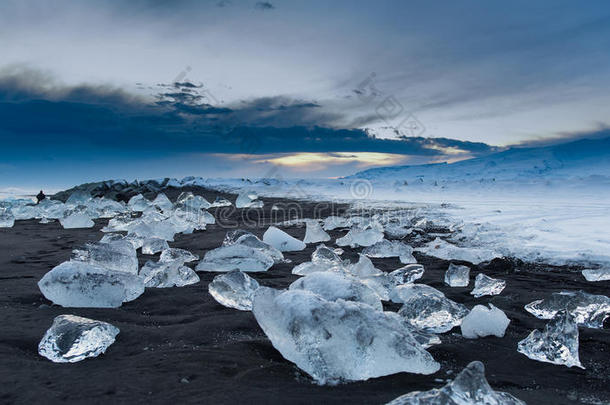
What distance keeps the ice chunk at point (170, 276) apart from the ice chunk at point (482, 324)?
1686mm

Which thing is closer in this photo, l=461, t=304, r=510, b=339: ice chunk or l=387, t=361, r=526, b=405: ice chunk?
l=387, t=361, r=526, b=405: ice chunk

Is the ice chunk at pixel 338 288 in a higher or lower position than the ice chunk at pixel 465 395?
higher

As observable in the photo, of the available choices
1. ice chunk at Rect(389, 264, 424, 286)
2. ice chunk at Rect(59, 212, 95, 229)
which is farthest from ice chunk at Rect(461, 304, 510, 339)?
ice chunk at Rect(59, 212, 95, 229)

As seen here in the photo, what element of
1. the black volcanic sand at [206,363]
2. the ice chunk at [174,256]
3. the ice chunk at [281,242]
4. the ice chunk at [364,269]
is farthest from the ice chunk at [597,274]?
the ice chunk at [174,256]

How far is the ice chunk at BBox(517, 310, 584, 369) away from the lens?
5.27ft

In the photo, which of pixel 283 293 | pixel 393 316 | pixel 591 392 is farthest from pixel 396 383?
pixel 591 392

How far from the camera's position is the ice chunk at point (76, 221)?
6.17m

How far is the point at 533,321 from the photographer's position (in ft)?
6.92

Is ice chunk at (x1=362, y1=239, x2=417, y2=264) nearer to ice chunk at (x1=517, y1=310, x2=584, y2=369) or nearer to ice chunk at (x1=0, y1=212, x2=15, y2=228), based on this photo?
ice chunk at (x1=517, y1=310, x2=584, y2=369)

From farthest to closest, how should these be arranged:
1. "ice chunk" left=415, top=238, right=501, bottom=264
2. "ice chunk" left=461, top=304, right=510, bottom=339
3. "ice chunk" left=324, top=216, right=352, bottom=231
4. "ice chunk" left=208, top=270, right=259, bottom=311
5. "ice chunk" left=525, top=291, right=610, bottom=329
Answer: "ice chunk" left=324, top=216, right=352, bottom=231 → "ice chunk" left=415, top=238, right=501, bottom=264 → "ice chunk" left=208, top=270, right=259, bottom=311 → "ice chunk" left=525, top=291, right=610, bottom=329 → "ice chunk" left=461, top=304, right=510, bottom=339

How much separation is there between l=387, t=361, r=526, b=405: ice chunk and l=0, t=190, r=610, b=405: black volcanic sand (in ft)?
0.55

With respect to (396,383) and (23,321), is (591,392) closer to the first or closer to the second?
(396,383)

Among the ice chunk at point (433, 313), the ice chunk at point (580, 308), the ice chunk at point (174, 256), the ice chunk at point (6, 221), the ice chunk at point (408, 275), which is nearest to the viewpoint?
the ice chunk at point (433, 313)

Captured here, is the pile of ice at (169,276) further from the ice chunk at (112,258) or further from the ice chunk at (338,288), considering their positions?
the ice chunk at (338,288)
